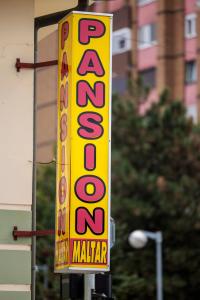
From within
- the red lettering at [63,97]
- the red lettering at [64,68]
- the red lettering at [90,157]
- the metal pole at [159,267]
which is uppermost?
the red lettering at [64,68]

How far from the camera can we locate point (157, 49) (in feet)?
221

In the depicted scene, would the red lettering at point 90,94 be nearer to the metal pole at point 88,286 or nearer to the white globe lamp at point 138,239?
the metal pole at point 88,286

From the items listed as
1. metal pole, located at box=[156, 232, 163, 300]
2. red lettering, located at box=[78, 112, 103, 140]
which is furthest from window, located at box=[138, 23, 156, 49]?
red lettering, located at box=[78, 112, 103, 140]

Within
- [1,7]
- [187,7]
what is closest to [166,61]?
[187,7]

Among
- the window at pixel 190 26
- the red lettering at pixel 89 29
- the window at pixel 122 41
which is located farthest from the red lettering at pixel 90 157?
the window at pixel 122 41

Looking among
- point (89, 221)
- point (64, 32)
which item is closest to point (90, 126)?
point (89, 221)

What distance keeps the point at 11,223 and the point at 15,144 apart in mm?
1032

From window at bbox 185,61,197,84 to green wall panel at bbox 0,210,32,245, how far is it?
1955 inches

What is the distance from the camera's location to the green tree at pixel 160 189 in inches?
1912

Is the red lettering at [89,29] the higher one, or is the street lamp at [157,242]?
the red lettering at [89,29]

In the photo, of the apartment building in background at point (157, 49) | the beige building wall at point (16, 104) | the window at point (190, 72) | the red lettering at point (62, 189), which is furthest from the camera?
the window at point (190, 72)

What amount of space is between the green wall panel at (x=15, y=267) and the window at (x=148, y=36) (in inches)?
2072

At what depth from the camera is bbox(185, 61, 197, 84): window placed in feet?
212

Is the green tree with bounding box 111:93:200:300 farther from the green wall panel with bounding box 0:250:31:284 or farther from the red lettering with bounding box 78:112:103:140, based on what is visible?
the red lettering with bounding box 78:112:103:140
